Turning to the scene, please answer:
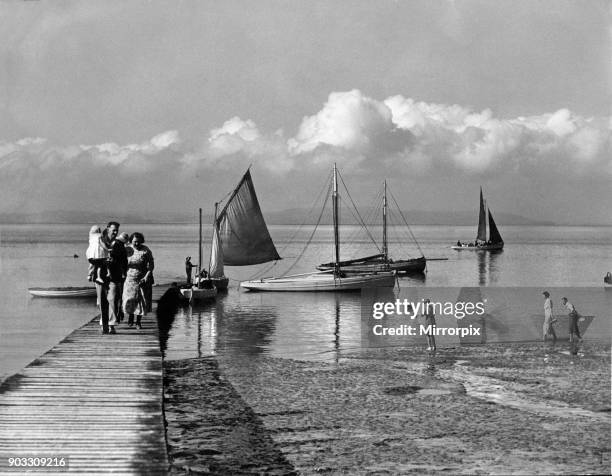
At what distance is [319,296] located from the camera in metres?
55.8

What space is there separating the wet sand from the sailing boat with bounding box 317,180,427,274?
132 ft

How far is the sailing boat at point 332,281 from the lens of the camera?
57.8 meters

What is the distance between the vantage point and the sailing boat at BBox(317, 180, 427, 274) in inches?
2846

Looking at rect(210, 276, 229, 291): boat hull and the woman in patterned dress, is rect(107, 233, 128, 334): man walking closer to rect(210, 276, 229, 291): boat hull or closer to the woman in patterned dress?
the woman in patterned dress

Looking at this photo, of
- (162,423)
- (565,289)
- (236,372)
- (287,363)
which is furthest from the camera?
(565,289)

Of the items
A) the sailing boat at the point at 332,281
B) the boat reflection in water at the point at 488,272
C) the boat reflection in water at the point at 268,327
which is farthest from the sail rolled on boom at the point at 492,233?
the boat reflection in water at the point at 268,327

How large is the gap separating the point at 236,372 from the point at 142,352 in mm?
7037

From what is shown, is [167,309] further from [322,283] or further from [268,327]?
[322,283]

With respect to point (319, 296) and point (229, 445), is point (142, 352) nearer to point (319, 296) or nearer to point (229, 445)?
point (229, 445)

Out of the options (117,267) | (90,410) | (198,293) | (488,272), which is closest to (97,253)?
(117,267)

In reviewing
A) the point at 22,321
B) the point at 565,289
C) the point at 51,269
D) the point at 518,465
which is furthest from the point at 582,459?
the point at 51,269

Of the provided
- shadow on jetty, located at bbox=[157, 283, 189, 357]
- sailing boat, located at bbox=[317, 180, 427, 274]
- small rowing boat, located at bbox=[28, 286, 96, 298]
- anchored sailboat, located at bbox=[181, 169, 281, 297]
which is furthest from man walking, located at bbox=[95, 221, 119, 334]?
sailing boat, located at bbox=[317, 180, 427, 274]

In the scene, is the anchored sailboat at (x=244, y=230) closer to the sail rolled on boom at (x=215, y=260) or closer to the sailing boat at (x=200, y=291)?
the sail rolled on boom at (x=215, y=260)

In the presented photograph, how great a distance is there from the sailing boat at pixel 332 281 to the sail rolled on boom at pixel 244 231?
8.68ft
